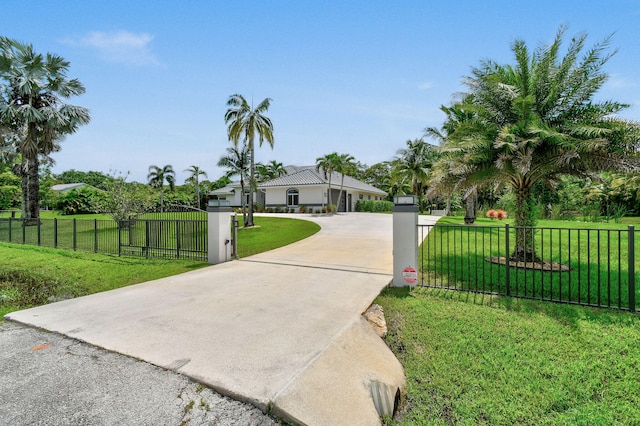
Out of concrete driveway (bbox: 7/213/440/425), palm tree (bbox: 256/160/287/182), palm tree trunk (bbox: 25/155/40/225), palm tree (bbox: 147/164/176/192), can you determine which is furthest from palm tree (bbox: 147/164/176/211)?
concrete driveway (bbox: 7/213/440/425)

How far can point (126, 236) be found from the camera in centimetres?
1105

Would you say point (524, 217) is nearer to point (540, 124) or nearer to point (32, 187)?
point (540, 124)

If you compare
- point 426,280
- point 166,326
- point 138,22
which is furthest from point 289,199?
point 166,326

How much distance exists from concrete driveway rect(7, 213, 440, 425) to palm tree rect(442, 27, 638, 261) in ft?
13.3

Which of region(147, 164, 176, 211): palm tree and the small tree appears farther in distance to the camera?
region(147, 164, 176, 211): palm tree

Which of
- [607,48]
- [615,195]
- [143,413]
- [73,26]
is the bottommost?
[143,413]

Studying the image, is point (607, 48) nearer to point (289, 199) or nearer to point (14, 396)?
point (14, 396)

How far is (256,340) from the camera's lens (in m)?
3.71

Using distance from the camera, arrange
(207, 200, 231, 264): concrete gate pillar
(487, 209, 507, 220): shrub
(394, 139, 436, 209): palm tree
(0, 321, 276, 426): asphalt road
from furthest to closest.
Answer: (394, 139, 436, 209): palm tree < (487, 209, 507, 220): shrub < (207, 200, 231, 264): concrete gate pillar < (0, 321, 276, 426): asphalt road

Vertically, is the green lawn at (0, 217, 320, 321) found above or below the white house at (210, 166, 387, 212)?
below

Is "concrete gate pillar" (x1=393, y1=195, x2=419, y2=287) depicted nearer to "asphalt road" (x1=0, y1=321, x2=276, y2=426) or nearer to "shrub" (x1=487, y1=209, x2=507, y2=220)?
"asphalt road" (x1=0, y1=321, x2=276, y2=426)

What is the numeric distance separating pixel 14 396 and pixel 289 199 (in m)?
30.7

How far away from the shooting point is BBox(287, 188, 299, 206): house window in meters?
32.8

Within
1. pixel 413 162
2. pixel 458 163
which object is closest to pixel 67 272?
pixel 458 163
